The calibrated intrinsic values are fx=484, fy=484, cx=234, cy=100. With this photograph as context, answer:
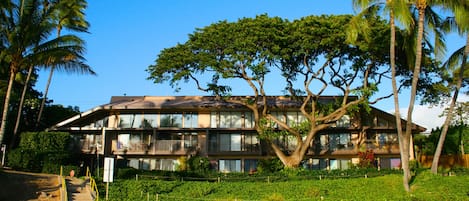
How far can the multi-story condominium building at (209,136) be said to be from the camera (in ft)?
128

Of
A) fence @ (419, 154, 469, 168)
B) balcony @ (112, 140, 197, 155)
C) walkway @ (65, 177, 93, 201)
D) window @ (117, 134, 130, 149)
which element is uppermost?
window @ (117, 134, 130, 149)

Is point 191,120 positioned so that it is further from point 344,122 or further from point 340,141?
point 344,122

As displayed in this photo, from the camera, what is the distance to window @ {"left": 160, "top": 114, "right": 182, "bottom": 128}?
4000cm

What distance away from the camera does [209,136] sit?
39625 mm

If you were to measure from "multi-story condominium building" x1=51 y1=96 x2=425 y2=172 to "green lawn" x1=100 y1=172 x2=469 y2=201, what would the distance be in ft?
39.6

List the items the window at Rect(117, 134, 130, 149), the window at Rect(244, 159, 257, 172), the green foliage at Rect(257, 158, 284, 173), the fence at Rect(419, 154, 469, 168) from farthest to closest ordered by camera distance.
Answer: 1. the window at Rect(117, 134, 130, 149)
2. the window at Rect(244, 159, 257, 172)
3. the green foliage at Rect(257, 158, 284, 173)
4. the fence at Rect(419, 154, 469, 168)

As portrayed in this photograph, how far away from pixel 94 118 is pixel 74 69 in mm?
14458

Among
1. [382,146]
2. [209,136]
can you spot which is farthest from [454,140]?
[209,136]

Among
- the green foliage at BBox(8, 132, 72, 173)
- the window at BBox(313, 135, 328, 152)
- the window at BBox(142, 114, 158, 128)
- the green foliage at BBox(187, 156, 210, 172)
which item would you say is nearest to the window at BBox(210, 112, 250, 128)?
the green foliage at BBox(187, 156, 210, 172)

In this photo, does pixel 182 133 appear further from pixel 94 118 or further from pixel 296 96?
pixel 296 96

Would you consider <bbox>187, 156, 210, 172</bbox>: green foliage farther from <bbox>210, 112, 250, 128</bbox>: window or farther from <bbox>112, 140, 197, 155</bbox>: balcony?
<bbox>210, 112, 250, 128</bbox>: window

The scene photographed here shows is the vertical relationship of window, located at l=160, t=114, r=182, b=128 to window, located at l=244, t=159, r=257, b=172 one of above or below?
above

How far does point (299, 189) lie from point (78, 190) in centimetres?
1160

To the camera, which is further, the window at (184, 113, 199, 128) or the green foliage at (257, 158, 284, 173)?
the window at (184, 113, 199, 128)
